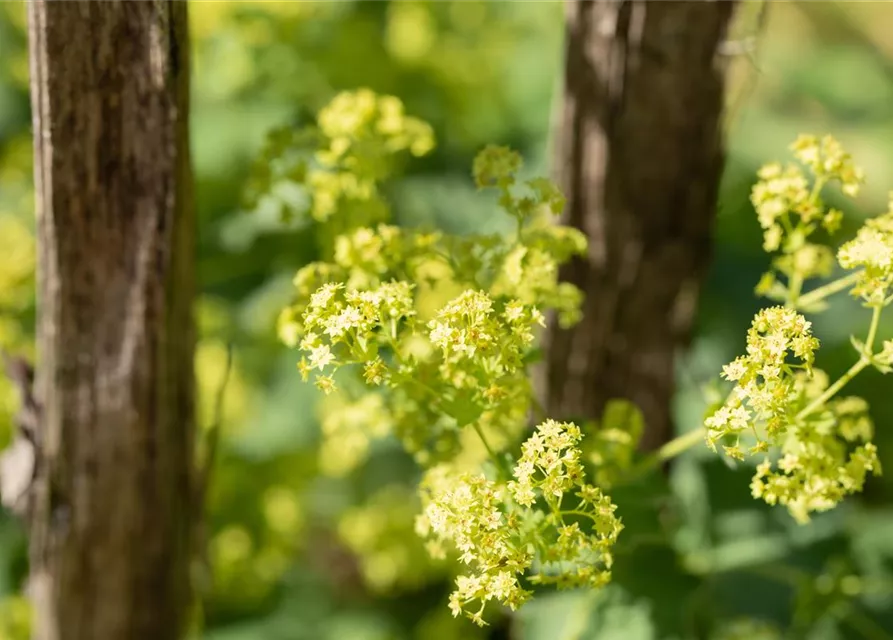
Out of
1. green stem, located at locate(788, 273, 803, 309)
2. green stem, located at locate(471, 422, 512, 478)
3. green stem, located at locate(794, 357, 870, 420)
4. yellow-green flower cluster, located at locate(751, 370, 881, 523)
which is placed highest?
green stem, located at locate(788, 273, 803, 309)

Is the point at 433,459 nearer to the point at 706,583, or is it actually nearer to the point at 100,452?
the point at 100,452

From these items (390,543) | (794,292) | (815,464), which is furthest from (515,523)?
(390,543)

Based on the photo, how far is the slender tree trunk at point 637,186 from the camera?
1133mm

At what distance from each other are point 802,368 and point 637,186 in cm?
38

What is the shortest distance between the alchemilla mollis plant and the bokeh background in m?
0.52

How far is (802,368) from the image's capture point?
94cm

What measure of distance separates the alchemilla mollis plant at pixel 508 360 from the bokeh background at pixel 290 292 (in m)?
0.52

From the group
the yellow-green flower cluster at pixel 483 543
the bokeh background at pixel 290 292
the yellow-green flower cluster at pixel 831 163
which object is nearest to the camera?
the yellow-green flower cluster at pixel 483 543

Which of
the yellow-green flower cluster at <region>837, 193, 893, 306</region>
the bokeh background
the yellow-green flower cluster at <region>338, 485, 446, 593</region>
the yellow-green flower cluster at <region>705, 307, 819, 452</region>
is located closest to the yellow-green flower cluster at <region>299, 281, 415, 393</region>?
the yellow-green flower cluster at <region>705, 307, 819, 452</region>

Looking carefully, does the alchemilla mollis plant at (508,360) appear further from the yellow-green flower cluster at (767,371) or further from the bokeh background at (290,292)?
the bokeh background at (290,292)

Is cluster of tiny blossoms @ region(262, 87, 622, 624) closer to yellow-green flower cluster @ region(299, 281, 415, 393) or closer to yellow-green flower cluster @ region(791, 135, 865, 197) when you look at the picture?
yellow-green flower cluster @ region(299, 281, 415, 393)

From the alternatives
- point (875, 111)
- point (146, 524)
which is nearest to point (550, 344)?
point (146, 524)

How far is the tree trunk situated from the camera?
0.92 m

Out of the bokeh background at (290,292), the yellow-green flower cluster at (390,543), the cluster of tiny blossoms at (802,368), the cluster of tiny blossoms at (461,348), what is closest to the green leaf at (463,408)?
the cluster of tiny blossoms at (461,348)
